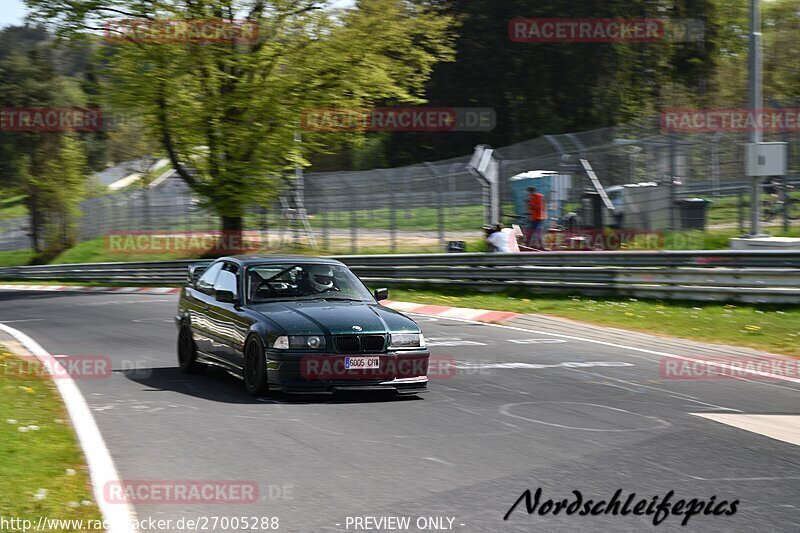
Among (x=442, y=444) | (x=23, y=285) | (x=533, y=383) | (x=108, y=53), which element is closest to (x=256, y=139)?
(x=108, y=53)

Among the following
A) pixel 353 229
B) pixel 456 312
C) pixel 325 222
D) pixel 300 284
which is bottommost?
pixel 456 312

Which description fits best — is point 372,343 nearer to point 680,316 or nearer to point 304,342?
point 304,342

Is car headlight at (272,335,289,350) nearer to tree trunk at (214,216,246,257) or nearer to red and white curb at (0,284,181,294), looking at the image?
red and white curb at (0,284,181,294)

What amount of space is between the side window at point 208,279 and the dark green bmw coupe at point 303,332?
12 cm

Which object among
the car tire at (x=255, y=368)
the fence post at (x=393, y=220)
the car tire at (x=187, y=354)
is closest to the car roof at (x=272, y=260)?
the car tire at (x=187, y=354)

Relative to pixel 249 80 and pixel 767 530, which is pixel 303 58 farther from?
pixel 767 530

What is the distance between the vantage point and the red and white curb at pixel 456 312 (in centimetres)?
1808

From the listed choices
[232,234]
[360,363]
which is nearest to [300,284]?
[360,363]

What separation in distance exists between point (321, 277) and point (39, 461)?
14.7 ft

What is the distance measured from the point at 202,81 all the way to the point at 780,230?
662 inches

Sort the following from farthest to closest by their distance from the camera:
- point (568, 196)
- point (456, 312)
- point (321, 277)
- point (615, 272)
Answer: point (568, 196), point (456, 312), point (615, 272), point (321, 277)

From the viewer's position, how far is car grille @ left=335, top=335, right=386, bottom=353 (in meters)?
9.38

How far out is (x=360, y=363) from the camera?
30.8ft

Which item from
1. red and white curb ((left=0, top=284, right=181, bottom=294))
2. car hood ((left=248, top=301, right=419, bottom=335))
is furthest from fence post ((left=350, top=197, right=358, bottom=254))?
car hood ((left=248, top=301, right=419, bottom=335))
